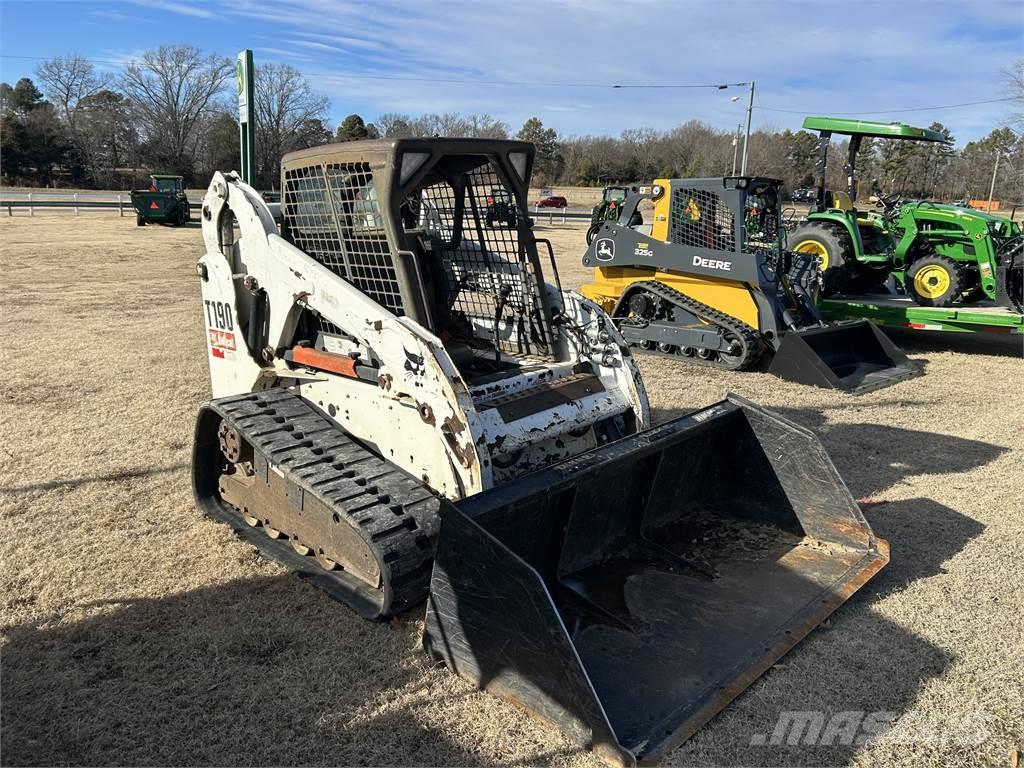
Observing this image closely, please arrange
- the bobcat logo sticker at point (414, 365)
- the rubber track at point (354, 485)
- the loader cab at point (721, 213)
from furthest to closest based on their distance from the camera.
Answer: the loader cab at point (721, 213) < the bobcat logo sticker at point (414, 365) < the rubber track at point (354, 485)

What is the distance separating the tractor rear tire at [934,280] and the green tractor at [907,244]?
0.01m

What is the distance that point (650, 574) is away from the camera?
387cm

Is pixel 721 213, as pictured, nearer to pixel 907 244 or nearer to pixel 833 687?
pixel 907 244

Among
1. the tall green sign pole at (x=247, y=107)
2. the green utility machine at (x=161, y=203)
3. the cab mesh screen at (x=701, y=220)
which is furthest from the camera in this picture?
the green utility machine at (x=161, y=203)

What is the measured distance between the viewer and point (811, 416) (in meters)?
7.10

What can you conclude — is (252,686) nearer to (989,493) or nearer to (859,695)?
(859,695)

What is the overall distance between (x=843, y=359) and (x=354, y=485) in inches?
277

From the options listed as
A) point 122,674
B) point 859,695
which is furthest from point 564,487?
point 122,674

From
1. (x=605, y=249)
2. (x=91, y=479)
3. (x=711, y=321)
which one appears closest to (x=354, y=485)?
(x=91, y=479)

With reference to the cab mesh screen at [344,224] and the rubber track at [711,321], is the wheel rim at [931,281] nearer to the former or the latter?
the rubber track at [711,321]

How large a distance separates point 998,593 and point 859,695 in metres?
1.37

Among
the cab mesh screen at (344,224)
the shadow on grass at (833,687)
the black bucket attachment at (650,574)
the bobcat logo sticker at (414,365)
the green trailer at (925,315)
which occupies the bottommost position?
the shadow on grass at (833,687)

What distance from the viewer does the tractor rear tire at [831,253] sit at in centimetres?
1122

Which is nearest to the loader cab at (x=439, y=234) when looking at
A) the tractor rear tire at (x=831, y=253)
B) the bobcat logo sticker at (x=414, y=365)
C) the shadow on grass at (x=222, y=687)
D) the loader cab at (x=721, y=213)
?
the bobcat logo sticker at (x=414, y=365)
